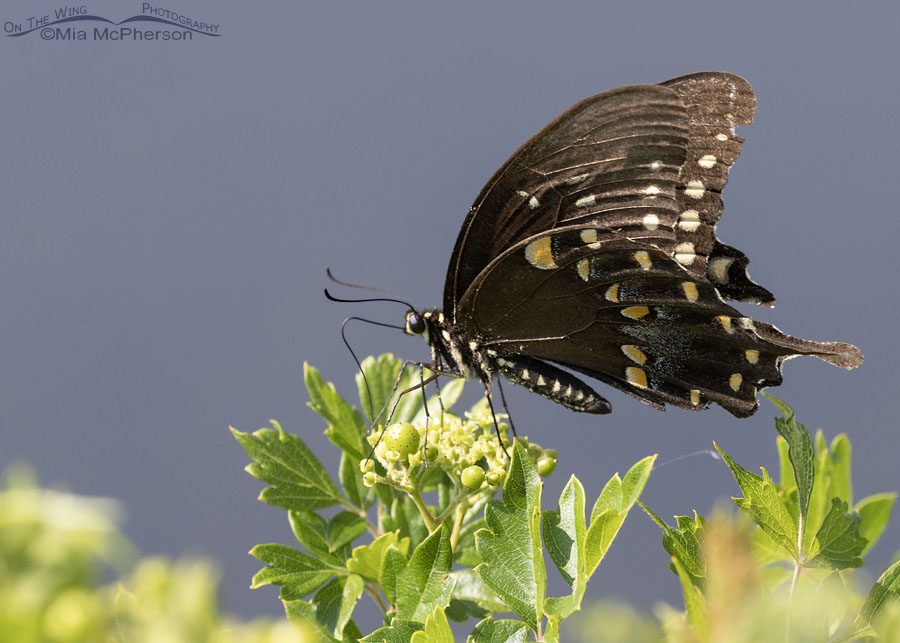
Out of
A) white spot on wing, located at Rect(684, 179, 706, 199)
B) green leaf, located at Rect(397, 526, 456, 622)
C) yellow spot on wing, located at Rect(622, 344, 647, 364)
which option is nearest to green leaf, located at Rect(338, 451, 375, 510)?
green leaf, located at Rect(397, 526, 456, 622)

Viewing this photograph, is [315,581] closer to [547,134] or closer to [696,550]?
[696,550]

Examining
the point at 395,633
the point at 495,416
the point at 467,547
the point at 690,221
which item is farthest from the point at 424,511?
the point at 690,221

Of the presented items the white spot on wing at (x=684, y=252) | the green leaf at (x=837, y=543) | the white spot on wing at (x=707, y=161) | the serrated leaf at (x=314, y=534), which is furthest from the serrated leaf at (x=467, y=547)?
the white spot on wing at (x=707, y=161)

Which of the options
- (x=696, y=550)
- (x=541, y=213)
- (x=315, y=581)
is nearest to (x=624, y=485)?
(x=696, y=550)

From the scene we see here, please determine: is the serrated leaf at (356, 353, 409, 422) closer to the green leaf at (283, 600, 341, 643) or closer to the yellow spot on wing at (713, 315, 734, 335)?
the green leaf at (283, 600, 341, 643)

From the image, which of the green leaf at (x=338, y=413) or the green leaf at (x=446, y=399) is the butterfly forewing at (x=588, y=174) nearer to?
the green leaf at (x=446, y=399)

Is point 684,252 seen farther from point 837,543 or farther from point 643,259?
point 837,543
